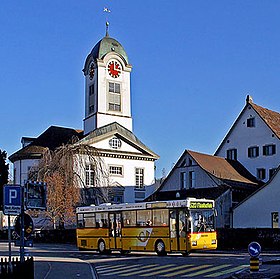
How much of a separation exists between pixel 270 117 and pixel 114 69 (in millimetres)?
21663

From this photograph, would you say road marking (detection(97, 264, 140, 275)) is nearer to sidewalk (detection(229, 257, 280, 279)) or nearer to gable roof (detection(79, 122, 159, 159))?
sidewalk (detection(229, 257, 280, 279))

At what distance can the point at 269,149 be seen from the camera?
193ft

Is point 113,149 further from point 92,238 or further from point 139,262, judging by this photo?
point 139,262

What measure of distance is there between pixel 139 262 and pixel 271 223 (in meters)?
20.6

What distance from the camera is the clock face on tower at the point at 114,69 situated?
244 feet

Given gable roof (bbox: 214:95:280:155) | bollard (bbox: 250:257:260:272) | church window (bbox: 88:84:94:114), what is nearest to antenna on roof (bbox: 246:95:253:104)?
gable roof (bbox: 214:95:280:155)

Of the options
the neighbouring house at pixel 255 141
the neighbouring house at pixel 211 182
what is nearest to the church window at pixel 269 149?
the neighbouring house at pixel 255 141

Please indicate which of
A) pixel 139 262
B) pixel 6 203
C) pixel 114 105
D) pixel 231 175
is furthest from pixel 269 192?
pixel 6 203

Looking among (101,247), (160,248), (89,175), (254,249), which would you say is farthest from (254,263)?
(89,175)

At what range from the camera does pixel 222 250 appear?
42.1m

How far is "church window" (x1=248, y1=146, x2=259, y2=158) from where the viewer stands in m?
60.1

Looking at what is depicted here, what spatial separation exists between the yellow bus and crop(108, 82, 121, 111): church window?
34.7m

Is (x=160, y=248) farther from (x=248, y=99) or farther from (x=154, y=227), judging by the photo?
(x=248, y=99)

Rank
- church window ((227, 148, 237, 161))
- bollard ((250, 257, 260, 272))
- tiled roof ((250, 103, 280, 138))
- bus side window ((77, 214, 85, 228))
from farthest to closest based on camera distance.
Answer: church window ((227, 148, 237, 161))
tiled roof ((250, 103, 280, 138))
bus side window ((77, 214, 85, 228))
bollard ((250, 257, 260, 272))
